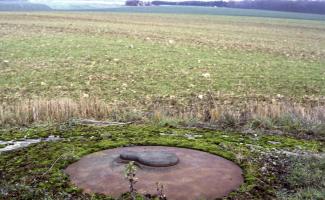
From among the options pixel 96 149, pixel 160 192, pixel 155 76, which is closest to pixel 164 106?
pixel 155 76

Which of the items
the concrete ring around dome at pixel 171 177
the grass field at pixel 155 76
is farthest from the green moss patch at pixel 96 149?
the grass field at pixel 155 76

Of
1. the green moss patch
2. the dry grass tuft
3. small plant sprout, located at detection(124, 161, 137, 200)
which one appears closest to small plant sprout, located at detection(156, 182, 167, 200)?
small plant sprout, located at detection(124, 161, 137, 200)

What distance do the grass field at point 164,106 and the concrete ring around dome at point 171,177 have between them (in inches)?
5.8

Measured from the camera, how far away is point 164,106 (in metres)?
11.4

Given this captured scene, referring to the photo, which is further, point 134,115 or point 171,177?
point 134,115

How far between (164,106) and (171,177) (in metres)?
6.91

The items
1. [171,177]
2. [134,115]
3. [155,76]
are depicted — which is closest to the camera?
[171,177]

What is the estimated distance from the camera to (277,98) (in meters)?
13.6

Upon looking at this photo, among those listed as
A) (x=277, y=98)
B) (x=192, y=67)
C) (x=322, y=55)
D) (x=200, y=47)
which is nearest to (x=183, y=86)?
(x=277, y=98)

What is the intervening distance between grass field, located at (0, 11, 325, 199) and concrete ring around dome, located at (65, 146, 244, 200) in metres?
0.15

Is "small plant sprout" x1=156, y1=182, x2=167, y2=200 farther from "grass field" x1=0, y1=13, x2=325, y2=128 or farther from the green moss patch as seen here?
"grass field" x1=0, y1=13, x2=325, y2=128

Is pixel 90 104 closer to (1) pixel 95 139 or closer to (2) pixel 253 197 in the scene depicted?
(1) pixel 95 139

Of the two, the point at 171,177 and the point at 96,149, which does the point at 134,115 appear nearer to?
the point at 96,149

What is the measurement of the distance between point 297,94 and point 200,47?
14.1 metres
